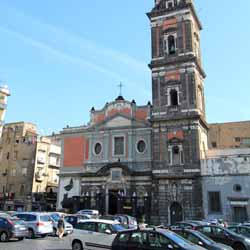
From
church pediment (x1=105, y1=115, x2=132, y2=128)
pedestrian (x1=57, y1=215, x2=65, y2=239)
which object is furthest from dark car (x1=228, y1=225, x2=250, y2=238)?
church pediment (x1=105, y1=115, x2=132, y2=128)

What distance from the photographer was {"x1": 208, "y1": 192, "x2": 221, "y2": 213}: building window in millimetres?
34219

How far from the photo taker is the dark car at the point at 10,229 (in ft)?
63.3

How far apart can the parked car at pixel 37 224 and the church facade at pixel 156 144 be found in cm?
1615

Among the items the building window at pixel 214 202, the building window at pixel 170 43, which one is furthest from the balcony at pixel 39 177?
the building window at pixel 214 202

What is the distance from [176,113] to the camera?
1487 inches

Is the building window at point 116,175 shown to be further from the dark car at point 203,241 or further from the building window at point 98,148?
the dark car at point 203,241

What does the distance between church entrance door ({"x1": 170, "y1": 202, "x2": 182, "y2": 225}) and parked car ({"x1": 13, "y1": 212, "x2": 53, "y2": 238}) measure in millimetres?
16373

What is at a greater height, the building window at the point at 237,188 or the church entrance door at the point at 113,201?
the building window at the point at 237,188

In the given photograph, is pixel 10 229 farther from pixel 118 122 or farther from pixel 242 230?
pixel 118 122

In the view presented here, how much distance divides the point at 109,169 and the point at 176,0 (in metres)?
22.3

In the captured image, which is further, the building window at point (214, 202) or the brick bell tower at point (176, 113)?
the brick bell tower at point (176, 113)

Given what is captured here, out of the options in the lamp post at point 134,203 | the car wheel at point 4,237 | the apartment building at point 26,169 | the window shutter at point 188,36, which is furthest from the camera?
the apartment building at point 26,169

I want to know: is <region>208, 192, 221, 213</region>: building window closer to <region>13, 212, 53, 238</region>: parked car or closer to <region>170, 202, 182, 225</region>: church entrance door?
<region>170, 202, 182, 225</region>: church entrance door

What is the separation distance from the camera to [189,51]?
39.4 meters
